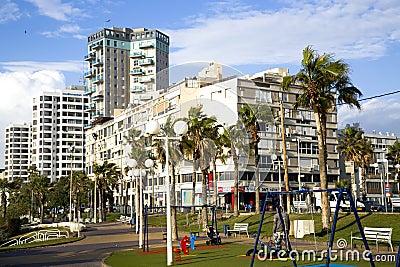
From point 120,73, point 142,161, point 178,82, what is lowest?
point 142,161

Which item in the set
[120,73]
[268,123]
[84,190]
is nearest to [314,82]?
[268,123]

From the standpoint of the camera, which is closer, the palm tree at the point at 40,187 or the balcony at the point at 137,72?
the palm tree at the point at 40,187

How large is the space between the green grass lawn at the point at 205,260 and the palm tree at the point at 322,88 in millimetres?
9620

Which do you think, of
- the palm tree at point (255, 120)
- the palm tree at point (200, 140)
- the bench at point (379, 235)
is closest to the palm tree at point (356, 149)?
the bench at point (379, 235)

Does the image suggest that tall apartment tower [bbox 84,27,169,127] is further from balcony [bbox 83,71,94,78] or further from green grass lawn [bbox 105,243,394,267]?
green grass lawn [bbox 105,243,394,267]

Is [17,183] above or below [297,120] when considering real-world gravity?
below

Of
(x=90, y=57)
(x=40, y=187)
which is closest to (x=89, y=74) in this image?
(x=90, y=57)

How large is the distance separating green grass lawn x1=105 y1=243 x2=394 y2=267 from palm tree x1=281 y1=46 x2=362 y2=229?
9620 mm

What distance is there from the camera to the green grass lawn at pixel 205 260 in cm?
1952

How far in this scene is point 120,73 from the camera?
165125 mm

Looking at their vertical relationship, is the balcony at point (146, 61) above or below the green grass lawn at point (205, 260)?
above

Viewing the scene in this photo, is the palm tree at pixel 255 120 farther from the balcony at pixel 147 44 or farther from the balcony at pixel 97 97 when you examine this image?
the balcony at pixel 97 97

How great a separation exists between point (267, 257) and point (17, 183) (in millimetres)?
115867

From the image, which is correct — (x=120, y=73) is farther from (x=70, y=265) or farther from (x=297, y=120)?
(x=70, y=265)
